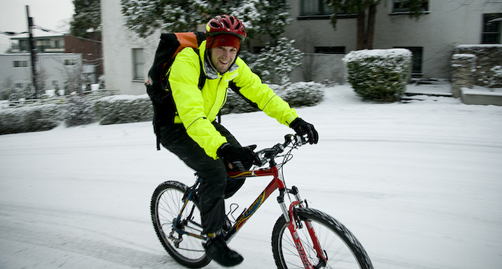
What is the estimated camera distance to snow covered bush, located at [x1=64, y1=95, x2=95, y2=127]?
11227 millimetres

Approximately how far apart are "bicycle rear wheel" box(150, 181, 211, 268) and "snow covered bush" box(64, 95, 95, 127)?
349 inches

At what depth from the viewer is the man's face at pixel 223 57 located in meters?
2.76

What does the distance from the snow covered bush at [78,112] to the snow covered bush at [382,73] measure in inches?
315

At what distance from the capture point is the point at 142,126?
32.6ft

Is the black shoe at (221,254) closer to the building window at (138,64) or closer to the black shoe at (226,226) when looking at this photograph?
the black shoe at (226,226)

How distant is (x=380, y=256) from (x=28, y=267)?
3.26m

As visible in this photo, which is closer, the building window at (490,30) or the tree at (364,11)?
the tree at (364,11)

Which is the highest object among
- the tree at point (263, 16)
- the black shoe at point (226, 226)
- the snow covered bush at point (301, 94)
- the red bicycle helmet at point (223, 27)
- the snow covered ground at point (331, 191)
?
the tree at point (263, 16)

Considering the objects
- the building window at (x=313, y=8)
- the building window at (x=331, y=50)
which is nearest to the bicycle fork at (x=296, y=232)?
the building window at (x=331, y=50)

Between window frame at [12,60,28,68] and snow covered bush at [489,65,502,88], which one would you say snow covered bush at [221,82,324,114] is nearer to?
snow covered bush at [489,65,502,88]

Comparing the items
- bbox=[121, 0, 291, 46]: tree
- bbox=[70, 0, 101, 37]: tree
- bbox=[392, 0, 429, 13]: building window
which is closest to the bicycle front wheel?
bbox=[121, 0, 291, 46]: tree

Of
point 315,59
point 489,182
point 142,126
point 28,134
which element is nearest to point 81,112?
point 28,134

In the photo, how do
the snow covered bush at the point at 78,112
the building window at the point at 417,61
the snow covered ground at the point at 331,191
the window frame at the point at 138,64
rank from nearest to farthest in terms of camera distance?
1. the snow covered ground at the point at 331,191
2. the snow covered bush at the point at 78,112
3. the building window at the point at 417,61
4. the window frame at the point at 138,64

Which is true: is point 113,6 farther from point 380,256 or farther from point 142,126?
point 380,256
